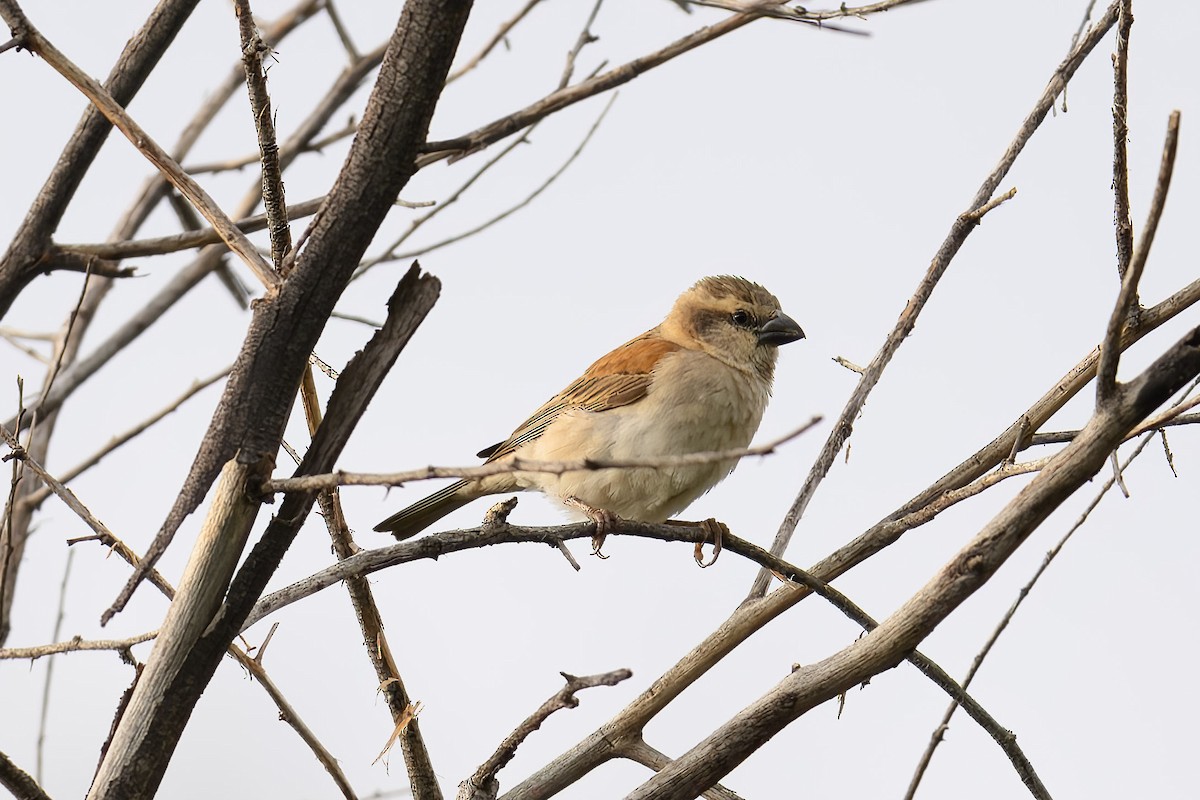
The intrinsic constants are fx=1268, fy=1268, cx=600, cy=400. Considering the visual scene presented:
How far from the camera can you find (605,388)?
14.8ft

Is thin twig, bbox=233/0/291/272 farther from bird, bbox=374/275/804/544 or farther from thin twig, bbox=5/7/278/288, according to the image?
bird, bbox=374/275/804/544

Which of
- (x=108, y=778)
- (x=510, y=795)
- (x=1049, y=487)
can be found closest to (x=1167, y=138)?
(x=1049, y=487)

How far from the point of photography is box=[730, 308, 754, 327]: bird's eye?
486 centimetres

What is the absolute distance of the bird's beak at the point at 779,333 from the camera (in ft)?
15.7

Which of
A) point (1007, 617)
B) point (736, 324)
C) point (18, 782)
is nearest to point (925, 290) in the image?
point (1007, 617)

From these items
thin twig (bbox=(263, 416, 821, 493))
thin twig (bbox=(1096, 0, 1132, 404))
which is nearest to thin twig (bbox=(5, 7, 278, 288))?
thin twig (bbox=(263, 416, 821, 493))

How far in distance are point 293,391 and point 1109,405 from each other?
3.97 ft

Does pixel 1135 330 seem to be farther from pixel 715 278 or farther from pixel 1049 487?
pixel 715 278

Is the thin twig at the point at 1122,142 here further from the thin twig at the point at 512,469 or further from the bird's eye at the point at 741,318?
the bird's eye at the point at 741,318

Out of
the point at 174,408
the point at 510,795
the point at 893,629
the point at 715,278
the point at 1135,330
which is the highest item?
the point at 715,278

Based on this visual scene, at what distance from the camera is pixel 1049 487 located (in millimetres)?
1823

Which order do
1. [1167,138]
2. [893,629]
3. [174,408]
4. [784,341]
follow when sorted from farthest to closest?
[784,341]
[174,408]
[893,629]
[1167,138]

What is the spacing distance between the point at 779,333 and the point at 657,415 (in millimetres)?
792

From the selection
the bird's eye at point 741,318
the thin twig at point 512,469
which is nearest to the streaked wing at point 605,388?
the bird's eye at point 741,318
